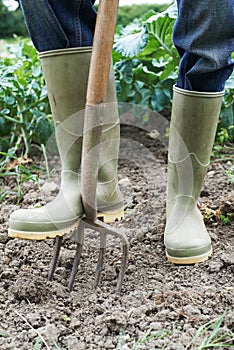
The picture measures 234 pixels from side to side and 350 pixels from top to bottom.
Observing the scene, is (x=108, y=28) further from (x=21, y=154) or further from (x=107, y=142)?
(x=21, y=154)

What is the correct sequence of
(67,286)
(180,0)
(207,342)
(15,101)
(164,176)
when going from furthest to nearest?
(15,101), (164,176), (67,286), (180,0), (207,342)

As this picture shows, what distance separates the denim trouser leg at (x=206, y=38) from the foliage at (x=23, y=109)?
1.37 m

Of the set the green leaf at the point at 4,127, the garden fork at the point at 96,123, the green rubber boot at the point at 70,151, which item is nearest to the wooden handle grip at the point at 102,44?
the garden fork at the point at 96,123

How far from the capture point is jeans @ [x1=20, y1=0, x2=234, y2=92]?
1573 millimetres

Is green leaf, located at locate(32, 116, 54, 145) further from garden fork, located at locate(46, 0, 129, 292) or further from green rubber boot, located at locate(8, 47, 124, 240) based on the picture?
garden fork, located at locate(46, 0, 129, 292)

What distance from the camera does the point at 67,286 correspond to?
172cm

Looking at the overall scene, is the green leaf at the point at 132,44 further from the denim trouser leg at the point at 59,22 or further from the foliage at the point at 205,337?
the foliage at the point at 205,337

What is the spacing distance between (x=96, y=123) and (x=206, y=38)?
406 mm

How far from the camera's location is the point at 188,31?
1.63 metres

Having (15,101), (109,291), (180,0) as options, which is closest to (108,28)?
(180,0)

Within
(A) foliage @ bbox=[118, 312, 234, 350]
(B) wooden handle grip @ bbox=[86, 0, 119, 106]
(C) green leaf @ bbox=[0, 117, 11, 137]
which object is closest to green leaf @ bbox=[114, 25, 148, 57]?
(C) green leaf @ bbox=[0, 117, 11, 137]

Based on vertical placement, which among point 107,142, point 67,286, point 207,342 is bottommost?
point 67,286

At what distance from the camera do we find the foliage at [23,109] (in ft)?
9.56

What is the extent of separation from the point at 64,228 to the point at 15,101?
1469mm
